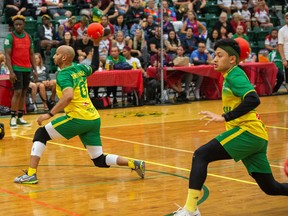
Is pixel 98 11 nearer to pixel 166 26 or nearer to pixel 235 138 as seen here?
pixel 166 26

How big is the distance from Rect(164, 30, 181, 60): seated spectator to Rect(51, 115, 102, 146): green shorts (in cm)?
1186

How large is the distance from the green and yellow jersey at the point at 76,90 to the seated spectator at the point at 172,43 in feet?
38.4

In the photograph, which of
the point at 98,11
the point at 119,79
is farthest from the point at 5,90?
the point at 98,11

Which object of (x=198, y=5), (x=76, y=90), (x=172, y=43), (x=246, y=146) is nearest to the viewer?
(x=246, y=146)

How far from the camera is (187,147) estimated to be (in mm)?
12047

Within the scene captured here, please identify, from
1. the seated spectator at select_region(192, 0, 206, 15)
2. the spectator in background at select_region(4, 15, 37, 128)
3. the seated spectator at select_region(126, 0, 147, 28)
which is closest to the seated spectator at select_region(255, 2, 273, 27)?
the seated spectator at select_region(192, 0, 206, 15)

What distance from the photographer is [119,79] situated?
1812cm

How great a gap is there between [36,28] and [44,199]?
43.0ft

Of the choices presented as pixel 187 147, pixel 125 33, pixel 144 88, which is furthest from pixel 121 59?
pixel 187 147

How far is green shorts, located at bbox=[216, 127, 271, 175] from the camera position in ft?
23.3

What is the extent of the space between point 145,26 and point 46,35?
10.3ft

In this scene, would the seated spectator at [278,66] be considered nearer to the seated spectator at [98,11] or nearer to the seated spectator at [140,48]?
the seated spectator at [140,48]

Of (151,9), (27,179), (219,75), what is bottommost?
(219,75)

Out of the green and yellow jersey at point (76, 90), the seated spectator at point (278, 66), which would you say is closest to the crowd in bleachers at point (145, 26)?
the seated spectator at point (278, 66)
